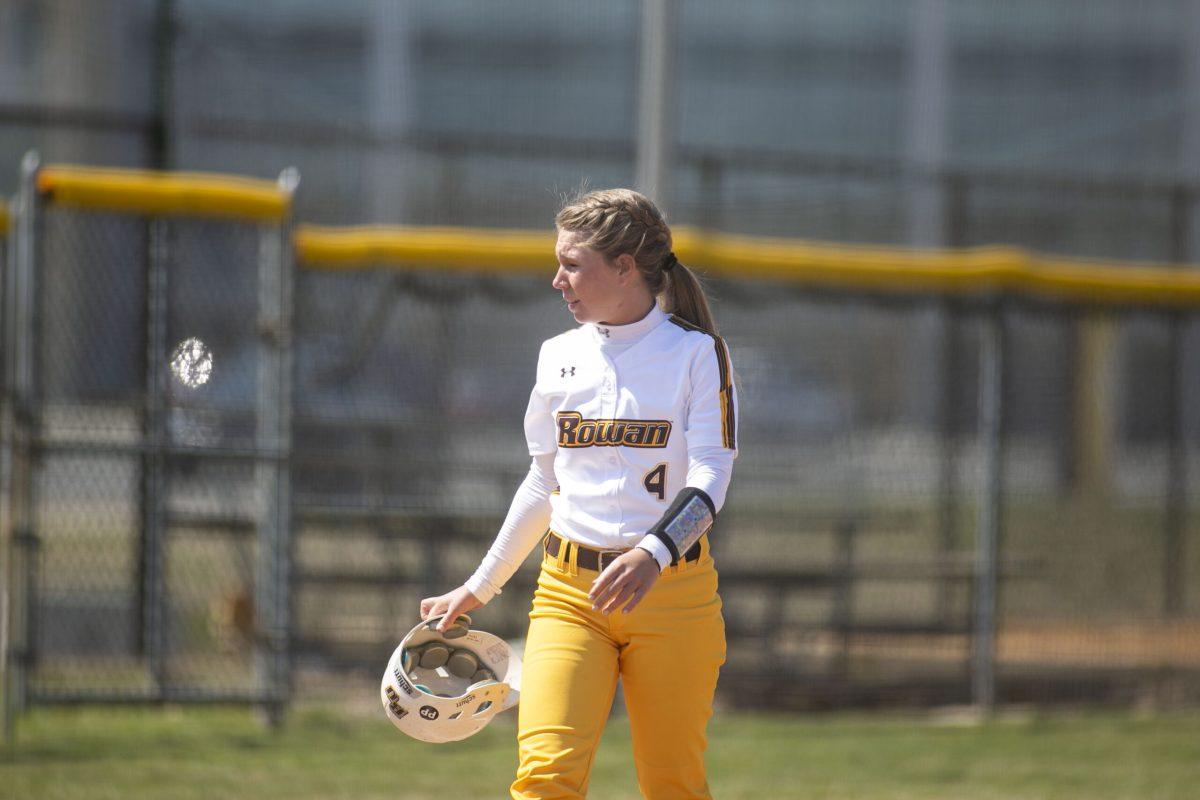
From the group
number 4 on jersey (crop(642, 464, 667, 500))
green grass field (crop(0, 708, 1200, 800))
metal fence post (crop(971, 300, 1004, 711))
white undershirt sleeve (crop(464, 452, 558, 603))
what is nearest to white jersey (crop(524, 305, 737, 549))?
number 4 on jersey (crop(642, 464, 667, 500))

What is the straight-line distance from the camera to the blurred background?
277 inches

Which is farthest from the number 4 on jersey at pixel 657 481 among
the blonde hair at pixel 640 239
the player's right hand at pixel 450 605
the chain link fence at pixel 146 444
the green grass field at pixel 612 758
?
the chain link fence at pixel 146 444

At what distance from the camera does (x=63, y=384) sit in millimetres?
7477

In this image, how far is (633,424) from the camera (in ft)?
10.8

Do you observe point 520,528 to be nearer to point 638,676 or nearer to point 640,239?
point 638,676

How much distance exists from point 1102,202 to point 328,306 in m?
7.24

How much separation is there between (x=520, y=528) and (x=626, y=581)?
603mm

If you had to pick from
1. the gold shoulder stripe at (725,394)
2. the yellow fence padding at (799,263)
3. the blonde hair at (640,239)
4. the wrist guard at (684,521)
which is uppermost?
the blonde hair at (640,239)

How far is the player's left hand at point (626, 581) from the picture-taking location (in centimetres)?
299

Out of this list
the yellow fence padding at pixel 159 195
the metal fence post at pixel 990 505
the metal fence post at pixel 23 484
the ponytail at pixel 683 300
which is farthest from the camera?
the metal fence post at pixel 990 505

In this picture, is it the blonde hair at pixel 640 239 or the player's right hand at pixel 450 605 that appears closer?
the blonde hair at pixel 640 239

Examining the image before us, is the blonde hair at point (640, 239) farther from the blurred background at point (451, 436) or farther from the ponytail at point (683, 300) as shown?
the blurred background at point (451, 436)

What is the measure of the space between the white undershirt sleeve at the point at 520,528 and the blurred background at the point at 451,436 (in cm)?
346

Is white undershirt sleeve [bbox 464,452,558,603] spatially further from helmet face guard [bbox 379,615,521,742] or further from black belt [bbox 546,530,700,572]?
black belt [bbox 546,530,700,572]
